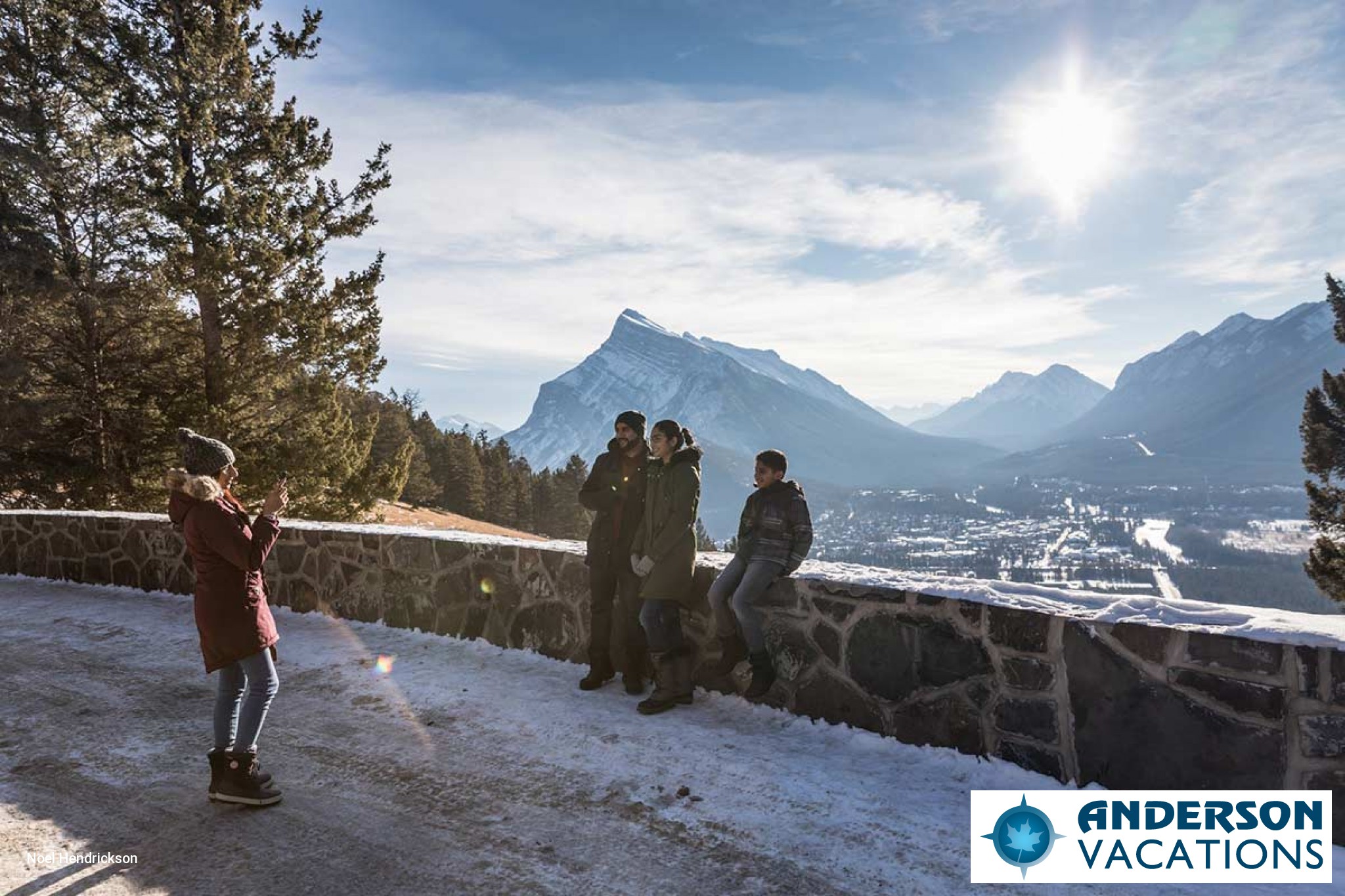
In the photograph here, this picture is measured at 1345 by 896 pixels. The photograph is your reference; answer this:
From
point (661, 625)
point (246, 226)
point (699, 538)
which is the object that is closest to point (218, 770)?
point (661, 625)

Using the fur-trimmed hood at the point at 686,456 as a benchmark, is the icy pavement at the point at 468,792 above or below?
below

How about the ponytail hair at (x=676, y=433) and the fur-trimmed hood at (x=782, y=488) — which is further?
the ponytail hair at (x=676, y=433)

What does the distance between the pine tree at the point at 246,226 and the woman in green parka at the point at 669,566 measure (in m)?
12.3

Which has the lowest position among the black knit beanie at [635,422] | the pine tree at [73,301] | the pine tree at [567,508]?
the pine tree at [567,508]

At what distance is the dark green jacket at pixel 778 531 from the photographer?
513cm

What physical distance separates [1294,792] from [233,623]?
17.8 feet

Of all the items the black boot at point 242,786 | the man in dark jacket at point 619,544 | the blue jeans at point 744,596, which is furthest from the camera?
the man in dark jacket at point 619,544

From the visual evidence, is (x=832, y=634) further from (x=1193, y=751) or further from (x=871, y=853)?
(x=1193, y=751)

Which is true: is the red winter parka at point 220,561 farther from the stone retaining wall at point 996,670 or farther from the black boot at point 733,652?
the black boot at point 733,652

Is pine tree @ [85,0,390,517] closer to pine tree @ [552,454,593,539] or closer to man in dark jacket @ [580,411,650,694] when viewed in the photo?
man in dark jacket @ [580,411,650,694]

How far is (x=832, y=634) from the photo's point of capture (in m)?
4.96

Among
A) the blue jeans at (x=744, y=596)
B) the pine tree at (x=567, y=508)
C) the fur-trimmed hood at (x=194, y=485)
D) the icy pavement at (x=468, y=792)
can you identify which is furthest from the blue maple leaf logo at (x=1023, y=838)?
the pine tree at (x=567, y=508)

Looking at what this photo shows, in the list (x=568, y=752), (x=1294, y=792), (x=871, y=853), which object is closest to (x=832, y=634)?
(x=871, y=853)

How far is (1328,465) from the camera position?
18.0 m
